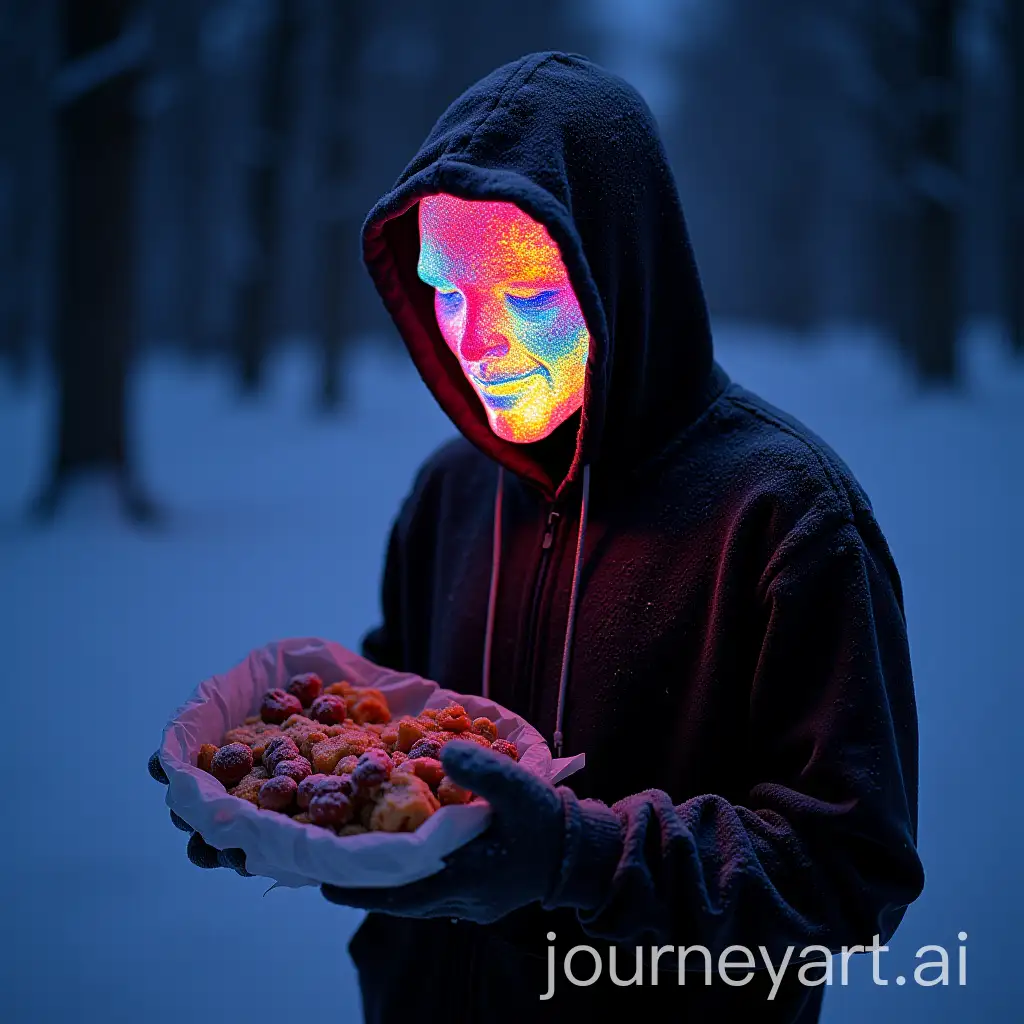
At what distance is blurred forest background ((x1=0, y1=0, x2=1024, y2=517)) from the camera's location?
534cm

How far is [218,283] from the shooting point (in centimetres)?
2419

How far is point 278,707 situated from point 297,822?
1.16 ft

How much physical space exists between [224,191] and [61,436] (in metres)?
17.9

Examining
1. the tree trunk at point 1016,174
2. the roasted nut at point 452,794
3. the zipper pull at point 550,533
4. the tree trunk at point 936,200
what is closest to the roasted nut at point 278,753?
the roasted nut at point 452,794

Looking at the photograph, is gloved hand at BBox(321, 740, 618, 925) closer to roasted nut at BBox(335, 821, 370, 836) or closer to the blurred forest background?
roasted nut at BBox(335, 821, 370, 836)

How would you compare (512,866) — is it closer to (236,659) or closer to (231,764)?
(231,764)

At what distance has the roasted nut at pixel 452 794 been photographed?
1053 mm

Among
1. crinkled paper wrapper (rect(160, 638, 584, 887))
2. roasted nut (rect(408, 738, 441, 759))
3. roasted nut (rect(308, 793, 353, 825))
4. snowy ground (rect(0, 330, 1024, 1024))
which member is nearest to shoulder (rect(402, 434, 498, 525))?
crinkled paper wrapper (rect(160, 638, 584, 887))

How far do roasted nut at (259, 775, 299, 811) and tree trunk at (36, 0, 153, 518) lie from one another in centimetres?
458

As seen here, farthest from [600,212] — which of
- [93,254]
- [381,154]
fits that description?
[381,154]

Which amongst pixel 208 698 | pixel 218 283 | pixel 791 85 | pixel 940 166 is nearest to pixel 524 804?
pixel 208 698

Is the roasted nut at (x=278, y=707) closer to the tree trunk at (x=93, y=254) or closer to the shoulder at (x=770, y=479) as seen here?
the shoulder at (x=770, y=479)

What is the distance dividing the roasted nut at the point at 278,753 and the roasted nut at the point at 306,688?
195mm

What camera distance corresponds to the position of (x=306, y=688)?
56.3 inches
